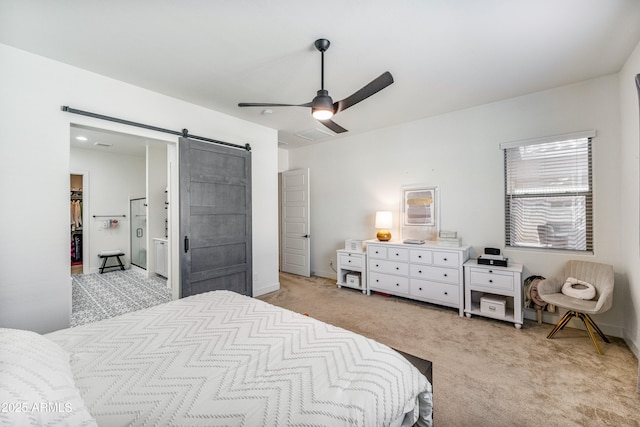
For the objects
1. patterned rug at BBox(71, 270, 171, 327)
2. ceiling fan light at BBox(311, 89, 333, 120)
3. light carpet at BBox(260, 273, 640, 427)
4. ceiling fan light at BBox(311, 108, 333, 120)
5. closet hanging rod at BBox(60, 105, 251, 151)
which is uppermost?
closet hanging rod at BBox(60, 105, 251, 151)

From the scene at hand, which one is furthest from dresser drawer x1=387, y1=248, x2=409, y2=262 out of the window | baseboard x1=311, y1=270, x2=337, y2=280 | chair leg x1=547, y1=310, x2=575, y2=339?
chair leg x1=547, y1=310, x2=575, y2=339

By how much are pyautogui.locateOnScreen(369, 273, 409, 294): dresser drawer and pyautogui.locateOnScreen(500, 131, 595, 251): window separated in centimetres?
141

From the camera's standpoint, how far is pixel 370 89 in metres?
2.15

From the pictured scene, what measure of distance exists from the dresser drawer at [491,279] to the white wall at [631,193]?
0.92 meters

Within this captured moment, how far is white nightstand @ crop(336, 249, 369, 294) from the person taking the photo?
169 inches

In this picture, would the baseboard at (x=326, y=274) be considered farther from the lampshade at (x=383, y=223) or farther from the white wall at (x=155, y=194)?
the white wall at (x=155, y=194)

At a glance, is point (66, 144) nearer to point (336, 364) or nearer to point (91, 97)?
point (91, 97)

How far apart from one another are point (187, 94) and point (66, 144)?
1.28 metres

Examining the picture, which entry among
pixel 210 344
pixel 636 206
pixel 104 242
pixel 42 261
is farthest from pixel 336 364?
pixel 104 242

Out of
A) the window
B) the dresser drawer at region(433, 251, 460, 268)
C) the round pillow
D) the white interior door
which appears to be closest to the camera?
the round pillow

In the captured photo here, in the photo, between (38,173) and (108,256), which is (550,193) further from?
(108,256)

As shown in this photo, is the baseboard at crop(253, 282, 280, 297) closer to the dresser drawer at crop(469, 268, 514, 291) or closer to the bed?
the bed

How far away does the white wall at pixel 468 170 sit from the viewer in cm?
282

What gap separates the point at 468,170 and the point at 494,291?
160 centimetres
